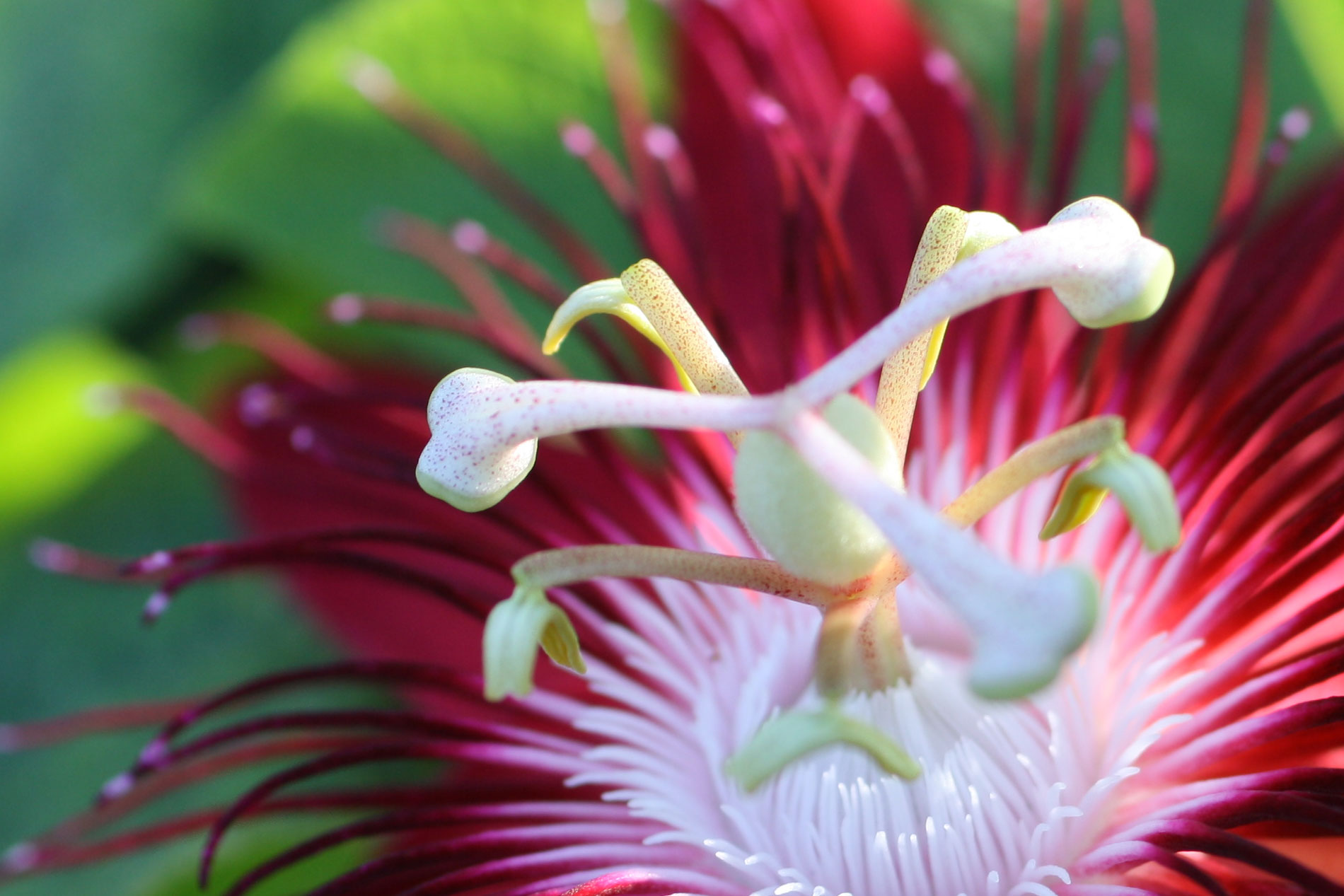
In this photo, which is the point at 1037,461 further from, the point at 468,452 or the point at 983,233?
the point at 468,452

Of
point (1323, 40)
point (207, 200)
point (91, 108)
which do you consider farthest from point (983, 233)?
point (91, 108)

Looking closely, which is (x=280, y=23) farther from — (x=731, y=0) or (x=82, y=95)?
(x=731, y=0)

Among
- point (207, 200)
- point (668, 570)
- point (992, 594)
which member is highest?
point (207, 200)

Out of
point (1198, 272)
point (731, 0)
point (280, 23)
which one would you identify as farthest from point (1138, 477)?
point (280, 23)

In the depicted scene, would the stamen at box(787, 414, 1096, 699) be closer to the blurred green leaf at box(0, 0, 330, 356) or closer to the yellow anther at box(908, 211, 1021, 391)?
the yellow anther at box(908, 211, 1021, 391)

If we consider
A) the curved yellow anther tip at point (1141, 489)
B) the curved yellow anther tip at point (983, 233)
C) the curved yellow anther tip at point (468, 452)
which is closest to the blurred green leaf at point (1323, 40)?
the curved yellow anther tip at point (983, 233)

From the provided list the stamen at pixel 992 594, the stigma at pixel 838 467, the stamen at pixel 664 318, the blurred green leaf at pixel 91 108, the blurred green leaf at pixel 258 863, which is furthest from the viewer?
the blurred green leaf at pixel 91 108

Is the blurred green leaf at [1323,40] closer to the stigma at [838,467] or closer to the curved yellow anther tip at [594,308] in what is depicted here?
the stigma at [838,467]
